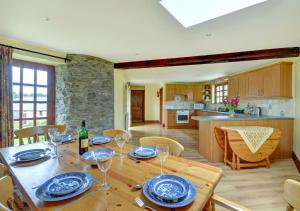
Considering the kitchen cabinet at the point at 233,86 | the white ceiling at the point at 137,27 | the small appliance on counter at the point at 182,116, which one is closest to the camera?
the white ceiling at the point at 137,27

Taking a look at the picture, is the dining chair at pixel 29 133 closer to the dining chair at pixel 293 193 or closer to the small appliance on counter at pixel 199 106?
the dining chair at pixel 293 193

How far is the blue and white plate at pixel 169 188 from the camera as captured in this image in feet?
2.54

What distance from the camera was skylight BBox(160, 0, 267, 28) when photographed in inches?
59.0

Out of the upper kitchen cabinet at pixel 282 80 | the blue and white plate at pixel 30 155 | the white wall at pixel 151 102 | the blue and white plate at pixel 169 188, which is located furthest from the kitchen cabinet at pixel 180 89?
the blue and white plate at pixel 169 188

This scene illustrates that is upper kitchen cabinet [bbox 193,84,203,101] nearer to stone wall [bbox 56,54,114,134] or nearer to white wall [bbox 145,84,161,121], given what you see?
white wall [bbox 145,84,161,121]

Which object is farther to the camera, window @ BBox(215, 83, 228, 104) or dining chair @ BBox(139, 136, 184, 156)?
window @ BBox(215, 83, 228, 104)

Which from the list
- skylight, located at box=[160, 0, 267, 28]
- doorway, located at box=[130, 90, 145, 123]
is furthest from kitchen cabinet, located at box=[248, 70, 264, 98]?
doorway, located at box=[130, 90, 145, 123]

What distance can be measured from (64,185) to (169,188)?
58 centimetres

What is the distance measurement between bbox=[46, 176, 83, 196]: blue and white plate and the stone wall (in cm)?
266

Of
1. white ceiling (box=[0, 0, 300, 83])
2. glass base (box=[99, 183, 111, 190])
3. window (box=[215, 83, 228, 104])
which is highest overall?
white ceiling (box=[0, 0, 300, 83])

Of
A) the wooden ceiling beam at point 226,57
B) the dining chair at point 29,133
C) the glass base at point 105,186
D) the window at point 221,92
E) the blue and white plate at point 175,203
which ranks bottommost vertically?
the glass base at point 105,186

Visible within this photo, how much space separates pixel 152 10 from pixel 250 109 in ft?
13.8

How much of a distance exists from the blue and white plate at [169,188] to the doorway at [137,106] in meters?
8.67

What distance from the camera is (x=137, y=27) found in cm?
211
